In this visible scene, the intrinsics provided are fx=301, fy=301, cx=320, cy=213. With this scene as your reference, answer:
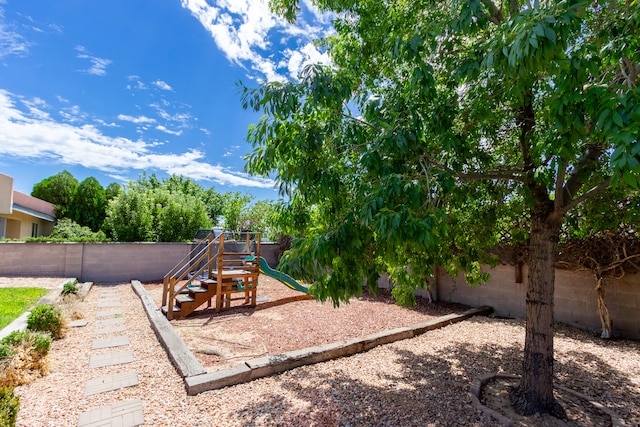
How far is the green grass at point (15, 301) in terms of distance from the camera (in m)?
4.76

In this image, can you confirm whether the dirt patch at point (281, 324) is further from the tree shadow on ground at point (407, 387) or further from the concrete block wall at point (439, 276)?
the tree shadow on ground at point (407, 387)

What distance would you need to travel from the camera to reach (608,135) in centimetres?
145

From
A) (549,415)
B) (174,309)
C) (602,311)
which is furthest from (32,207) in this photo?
(602,311)

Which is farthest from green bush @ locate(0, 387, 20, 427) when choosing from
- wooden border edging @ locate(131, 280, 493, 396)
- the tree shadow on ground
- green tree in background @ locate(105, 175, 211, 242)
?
green tree in background @ locate(105, 175, 211, 242)

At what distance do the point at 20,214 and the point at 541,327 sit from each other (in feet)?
76.2

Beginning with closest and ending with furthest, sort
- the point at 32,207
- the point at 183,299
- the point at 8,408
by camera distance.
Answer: the point at 8,408, the point at 183,299, the point at 32,207

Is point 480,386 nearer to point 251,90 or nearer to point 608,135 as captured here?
point 608,135

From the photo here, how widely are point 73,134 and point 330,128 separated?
19.5 meters

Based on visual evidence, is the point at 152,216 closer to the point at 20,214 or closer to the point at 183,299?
the point at 183,299

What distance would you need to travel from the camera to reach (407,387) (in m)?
3.28

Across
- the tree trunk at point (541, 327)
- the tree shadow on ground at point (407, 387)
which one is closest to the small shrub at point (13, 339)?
the tree shadow on ground at point (407, 387)

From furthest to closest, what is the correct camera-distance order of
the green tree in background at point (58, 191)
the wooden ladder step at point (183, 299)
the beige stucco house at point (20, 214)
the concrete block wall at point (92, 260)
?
the green tree in background at point (58, 191)
the beige stucco house at point (20, 214)
the concrete block wall at point (92, 260)
the wooden ladder step at point (183, 299)

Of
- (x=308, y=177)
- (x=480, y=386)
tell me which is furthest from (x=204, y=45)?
(x=480, y=386)

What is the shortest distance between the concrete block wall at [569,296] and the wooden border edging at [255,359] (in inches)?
91.6
